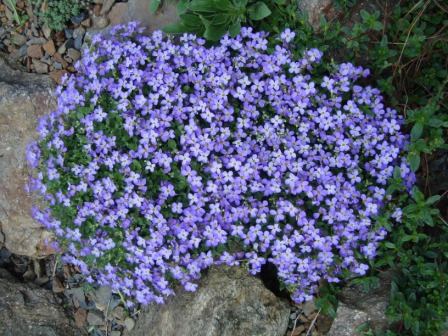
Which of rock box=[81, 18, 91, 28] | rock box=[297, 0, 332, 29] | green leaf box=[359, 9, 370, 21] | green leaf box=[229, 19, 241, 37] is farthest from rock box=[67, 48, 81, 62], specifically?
green leaf box=[359, 9, 370, 21]

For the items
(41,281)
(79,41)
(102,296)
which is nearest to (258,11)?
(79,41)

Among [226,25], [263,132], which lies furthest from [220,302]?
[226,25]

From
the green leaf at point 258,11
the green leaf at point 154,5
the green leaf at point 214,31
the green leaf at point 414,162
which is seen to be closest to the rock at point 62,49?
the green leaf at point 154,5

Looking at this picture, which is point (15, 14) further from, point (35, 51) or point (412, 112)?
point (412, 112)

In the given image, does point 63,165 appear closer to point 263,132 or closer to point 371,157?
point 263,132

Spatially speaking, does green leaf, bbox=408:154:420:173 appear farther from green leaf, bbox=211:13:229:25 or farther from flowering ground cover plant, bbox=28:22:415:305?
green leaf, bbox=211:13:229:25
